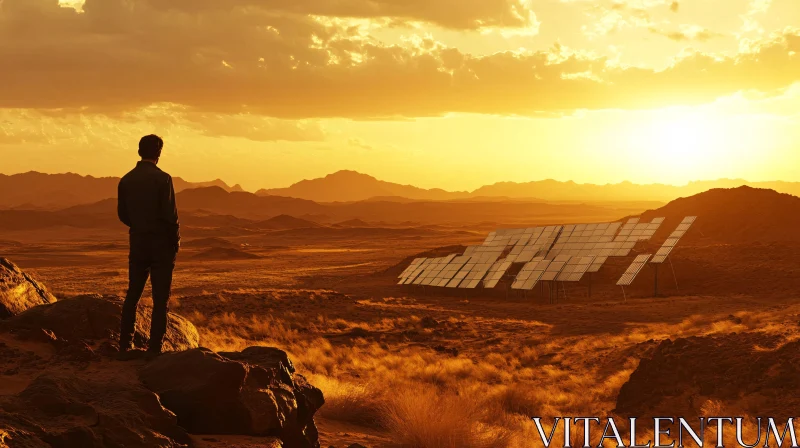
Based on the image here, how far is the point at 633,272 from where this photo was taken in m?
36.9

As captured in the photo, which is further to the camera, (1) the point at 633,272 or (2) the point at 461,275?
(2) the point at 461,275

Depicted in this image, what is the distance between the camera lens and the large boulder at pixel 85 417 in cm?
602

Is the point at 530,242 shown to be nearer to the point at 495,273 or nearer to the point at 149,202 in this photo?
the point at 495,273

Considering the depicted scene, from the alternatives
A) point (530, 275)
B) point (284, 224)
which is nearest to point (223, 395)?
point (530, 275)

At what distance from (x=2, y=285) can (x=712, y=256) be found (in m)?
39.6

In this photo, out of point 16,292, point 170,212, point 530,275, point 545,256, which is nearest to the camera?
point 170,212

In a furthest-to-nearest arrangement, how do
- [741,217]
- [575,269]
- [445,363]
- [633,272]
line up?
[741,217] → [575,269] → [633,272] → [445,363]

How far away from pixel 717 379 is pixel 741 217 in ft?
165

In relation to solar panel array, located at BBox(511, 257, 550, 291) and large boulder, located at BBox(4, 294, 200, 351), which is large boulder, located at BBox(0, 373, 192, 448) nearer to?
large boulder, located at BBox(4, 294, 200, 351)

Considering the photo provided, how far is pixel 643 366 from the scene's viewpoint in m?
17.6

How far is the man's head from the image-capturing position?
8.87 metres

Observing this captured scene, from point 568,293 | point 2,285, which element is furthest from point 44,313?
point 568,293

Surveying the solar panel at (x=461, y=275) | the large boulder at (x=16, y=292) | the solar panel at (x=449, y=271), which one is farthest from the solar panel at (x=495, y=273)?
the large boulder at (x=16, y=292)

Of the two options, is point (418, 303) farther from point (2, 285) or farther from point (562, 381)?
point (2, 285)
